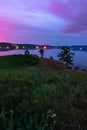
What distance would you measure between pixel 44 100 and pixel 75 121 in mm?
914

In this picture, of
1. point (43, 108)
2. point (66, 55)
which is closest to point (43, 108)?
point (43, 108)

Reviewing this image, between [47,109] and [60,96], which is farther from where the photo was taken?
[60,96]

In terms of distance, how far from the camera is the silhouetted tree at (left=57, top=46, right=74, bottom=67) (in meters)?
51.5

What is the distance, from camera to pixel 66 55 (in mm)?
52938

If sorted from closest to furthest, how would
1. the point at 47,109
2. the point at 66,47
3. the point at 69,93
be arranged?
1. the point at 47,109
2. the point at 69,93
3. the point at 66,47

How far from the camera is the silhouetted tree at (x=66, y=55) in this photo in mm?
51469

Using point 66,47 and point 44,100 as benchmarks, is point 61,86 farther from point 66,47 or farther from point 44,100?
point 66,47

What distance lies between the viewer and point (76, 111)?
20.2ft

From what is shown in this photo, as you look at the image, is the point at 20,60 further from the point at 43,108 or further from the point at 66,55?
the point at 43,108

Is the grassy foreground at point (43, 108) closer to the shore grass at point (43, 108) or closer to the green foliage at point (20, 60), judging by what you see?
the shore grass at point (43, 108)

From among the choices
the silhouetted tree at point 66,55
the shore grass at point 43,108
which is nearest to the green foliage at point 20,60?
the silhouetted tree at point 66,55

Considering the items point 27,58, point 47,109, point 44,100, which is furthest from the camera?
point 27,58

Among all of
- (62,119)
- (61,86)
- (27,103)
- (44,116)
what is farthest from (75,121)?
(61,86)

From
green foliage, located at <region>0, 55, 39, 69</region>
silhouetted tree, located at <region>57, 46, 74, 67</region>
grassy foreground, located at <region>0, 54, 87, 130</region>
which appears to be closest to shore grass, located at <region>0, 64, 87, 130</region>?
grassy foreground, located at <region>0, 54, 87, 130</region>
